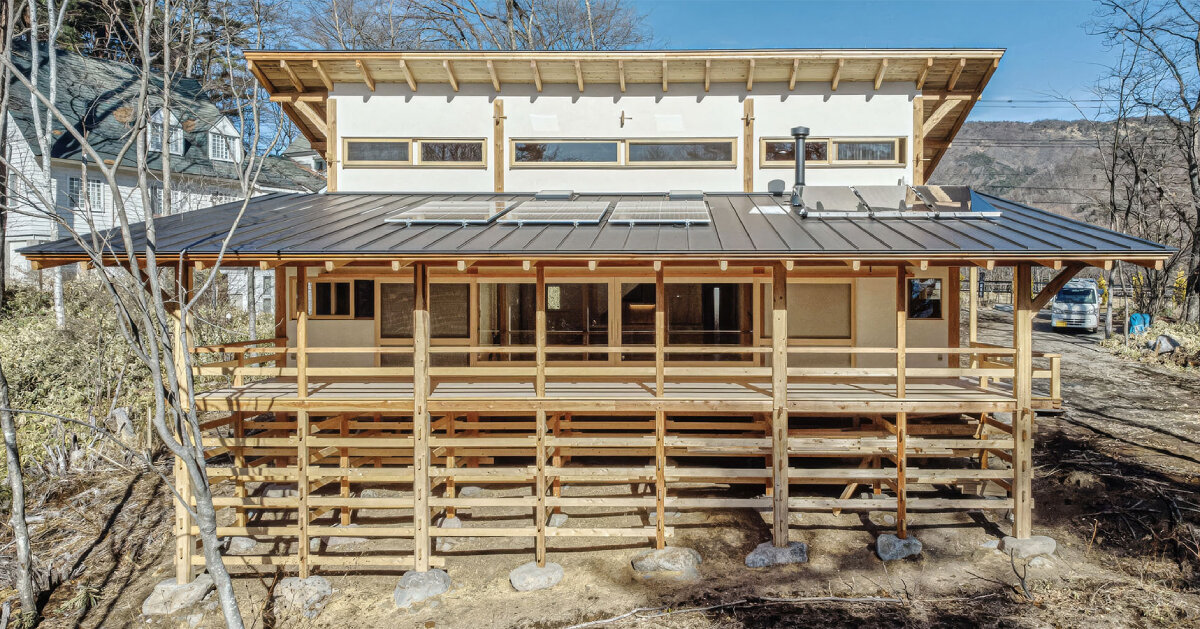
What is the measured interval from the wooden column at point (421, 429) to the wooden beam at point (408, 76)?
180 inches

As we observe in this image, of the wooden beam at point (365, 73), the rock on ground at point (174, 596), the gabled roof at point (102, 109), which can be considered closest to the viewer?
the rock on ground at point (174, 596)

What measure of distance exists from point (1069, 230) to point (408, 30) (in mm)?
21057

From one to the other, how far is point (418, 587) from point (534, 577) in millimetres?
1404

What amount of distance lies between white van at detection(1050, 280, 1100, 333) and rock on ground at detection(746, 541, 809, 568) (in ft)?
65.1

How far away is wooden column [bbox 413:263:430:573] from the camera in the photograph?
7.34 meters

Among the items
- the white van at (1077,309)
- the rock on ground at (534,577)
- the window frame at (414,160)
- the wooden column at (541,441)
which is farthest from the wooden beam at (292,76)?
the white van at (1077,309)

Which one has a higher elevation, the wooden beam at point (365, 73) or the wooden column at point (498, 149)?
the wooden beam at point (365, 73)

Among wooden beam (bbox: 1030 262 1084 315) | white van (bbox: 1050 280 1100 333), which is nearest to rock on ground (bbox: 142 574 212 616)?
wooden beam (bbox: 1030 262 1084 315)

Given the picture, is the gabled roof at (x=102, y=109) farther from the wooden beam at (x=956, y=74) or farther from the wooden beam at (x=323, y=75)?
the wooden beam at (x=956, y=74)

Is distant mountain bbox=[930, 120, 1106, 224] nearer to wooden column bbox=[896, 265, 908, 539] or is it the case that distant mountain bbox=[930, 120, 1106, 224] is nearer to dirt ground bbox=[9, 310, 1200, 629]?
dirt ground bbox=[9, 310, 1200, 629]

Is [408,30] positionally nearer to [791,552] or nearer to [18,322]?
[18,322]

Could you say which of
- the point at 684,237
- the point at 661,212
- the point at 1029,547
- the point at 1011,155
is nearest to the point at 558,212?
the point at 661,212

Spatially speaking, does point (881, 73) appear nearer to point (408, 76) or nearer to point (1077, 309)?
point (408, 76)

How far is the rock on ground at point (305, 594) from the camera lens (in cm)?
722
